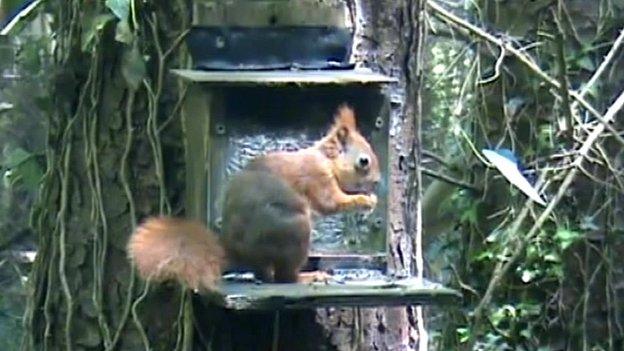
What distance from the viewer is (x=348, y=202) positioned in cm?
227

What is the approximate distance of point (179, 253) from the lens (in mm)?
2184

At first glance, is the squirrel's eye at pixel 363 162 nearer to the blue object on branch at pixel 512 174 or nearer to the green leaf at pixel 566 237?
the blue object on branch at pixel 512 174

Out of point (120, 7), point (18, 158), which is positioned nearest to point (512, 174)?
point (120, 7)

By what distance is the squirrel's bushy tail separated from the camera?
216cm

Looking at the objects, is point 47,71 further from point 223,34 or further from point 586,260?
point 586,260

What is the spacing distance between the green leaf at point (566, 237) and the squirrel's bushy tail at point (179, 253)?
Result: 170 cm

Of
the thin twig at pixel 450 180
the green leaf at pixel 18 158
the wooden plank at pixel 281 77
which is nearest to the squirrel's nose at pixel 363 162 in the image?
the wooden plank at pixel 281 77

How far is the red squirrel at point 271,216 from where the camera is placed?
2.20 metres

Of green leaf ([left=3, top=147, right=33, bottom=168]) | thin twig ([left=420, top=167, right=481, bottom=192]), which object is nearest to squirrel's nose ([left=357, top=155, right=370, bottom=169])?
green leaf ([left=3, top=147, right=33, bottom=168])

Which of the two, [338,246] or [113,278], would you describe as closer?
[338,246]

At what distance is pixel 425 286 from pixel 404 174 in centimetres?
46

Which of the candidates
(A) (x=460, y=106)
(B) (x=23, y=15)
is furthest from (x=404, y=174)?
(A) (x=460, y=106)

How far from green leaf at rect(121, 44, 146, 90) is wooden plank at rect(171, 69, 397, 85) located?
0.33 meters

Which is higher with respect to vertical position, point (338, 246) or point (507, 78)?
point (507, 78)
